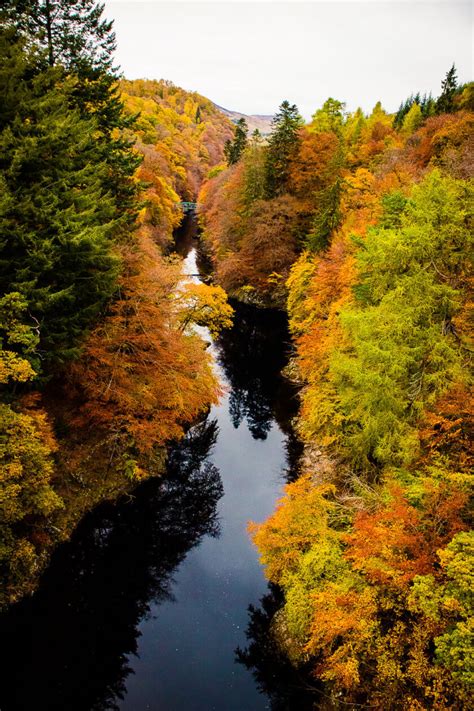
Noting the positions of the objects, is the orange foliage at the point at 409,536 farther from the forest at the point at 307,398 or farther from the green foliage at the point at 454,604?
the green foliage at the point at 454,604

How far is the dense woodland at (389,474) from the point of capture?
8633mm

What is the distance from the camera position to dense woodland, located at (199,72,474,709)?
8633 millimetres

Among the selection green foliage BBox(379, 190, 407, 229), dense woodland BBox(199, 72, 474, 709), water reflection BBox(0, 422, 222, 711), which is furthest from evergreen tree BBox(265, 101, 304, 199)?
water reflection BBox(0, 422, 222, 711)

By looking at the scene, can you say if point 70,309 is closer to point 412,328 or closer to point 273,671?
point 412,328

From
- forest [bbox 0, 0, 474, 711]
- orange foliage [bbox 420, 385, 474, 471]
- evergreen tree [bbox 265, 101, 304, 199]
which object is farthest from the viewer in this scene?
evergreen tree [bbox 265, 101, 304, 199]

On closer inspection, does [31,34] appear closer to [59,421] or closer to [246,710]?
[59,421]

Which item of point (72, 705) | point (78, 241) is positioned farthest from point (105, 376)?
point (72, 705)

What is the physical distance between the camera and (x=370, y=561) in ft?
32.1

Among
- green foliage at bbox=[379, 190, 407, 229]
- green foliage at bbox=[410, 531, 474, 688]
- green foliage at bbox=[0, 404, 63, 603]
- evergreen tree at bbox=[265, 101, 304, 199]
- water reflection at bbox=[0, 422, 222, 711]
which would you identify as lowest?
water reflection at bbox=[0, 422, 222, 711]

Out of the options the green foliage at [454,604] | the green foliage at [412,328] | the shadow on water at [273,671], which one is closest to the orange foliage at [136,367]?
the green foliage at [412,328]

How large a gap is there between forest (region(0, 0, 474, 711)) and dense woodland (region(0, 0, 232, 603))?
83 millimetres

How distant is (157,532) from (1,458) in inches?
357

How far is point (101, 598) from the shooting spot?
1471cm

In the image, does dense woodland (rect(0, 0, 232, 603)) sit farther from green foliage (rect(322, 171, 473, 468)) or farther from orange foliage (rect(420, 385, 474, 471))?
orange foliage (rect(420, 385, 474, 471))
